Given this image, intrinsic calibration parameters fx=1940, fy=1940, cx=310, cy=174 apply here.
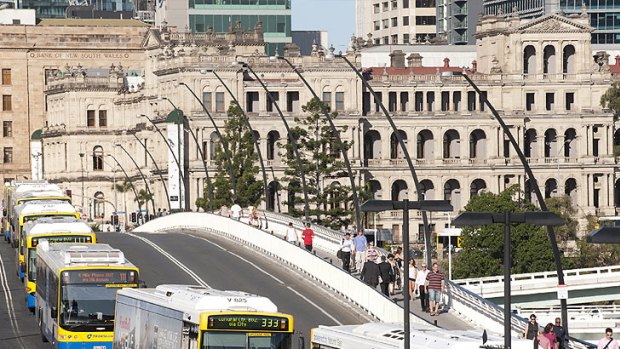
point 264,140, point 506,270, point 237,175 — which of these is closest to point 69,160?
point 264,140

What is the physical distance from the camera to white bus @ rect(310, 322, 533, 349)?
3250cm

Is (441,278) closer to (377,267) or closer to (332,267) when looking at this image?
(377,267)

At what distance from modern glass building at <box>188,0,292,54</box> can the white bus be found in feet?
505

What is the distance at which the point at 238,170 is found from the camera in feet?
454

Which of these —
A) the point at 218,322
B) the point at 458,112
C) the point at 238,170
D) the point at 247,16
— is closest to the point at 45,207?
the point at 218,322

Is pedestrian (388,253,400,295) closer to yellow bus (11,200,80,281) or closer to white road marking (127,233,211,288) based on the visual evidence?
white road marking (127,233,211,288)

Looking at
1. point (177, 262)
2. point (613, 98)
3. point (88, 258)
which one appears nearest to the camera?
point (88, 258)

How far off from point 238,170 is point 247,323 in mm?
101467

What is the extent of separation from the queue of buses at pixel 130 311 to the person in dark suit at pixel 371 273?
28.9 feet

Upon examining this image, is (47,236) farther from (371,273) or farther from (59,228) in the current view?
(371,273)

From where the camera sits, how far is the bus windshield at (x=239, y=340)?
3681 cm

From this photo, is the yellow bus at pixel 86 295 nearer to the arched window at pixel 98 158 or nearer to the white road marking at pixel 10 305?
the white road marking at pixel 10 305

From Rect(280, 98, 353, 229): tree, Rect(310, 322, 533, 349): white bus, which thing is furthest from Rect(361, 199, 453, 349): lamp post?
Rect(280, 98, 353, 229): tree

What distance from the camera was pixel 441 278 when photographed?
53531 mm
